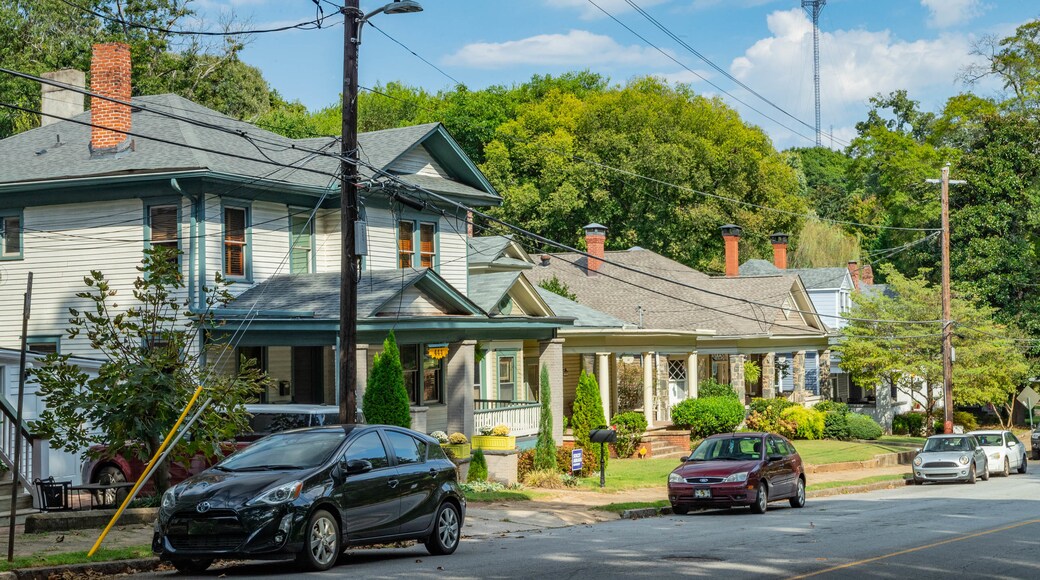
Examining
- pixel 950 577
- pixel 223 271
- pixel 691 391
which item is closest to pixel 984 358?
pixel 691 391

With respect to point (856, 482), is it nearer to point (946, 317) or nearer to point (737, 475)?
point (946, 317)

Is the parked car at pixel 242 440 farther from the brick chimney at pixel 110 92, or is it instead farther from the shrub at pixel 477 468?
the brick chimney at pixel 110 92

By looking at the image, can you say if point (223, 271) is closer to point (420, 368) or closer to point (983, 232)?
point (420, 368)

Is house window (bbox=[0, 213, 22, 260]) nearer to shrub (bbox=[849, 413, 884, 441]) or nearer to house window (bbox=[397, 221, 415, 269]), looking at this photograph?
house window (bbox=[397, 221, 415, 269])

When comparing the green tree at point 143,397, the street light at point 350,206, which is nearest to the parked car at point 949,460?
the street light at point 350,206

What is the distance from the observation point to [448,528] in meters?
14.9

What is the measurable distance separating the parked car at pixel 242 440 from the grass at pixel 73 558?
18.2ft

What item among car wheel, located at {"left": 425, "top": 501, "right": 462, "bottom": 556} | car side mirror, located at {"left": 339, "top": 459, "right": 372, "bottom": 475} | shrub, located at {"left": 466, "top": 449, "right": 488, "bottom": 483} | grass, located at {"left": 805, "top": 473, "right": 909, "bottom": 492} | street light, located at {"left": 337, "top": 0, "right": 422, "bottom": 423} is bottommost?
grass, located at {"left": 805, "top": 473, "right": 909, "bottom": 492}

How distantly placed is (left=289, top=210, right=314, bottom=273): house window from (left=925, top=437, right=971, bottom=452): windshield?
1868 cm

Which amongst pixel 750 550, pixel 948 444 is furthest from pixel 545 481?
pixel 948 444

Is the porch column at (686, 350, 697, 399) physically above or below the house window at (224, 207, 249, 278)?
below

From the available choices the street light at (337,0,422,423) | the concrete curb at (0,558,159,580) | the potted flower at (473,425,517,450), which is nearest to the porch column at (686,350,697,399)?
the potted flower at (473,425,517,450)

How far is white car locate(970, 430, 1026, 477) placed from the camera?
36.3 meters

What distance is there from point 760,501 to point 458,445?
6877 mm
